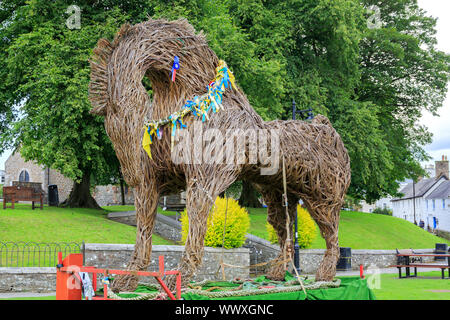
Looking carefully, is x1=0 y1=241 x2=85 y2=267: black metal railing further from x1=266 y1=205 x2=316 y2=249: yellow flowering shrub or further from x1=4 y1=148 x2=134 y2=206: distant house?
x1=4 y1=148 x2=134 y2=206: distant house

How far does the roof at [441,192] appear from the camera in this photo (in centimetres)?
5294

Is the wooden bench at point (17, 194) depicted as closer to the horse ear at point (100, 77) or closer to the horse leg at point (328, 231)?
the horse ear at point (100, 77)

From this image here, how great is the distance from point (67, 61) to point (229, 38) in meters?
6.16

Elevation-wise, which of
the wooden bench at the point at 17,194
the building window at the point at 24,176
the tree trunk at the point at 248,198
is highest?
the building window at the point at 24,176

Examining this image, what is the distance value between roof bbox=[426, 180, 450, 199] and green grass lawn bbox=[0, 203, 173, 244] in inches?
1723

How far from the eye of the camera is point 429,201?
5772 cm

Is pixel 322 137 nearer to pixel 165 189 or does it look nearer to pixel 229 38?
pixel 165 189

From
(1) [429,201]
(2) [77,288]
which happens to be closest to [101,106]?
(2) [77,288]

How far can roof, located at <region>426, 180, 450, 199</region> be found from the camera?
5294cm

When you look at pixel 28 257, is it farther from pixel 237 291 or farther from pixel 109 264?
pixel 237 291

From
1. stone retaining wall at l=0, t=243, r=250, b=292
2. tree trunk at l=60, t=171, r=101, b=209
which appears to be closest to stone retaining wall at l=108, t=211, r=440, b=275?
stone retaining wall at l=0, t=243, r=250, b=292

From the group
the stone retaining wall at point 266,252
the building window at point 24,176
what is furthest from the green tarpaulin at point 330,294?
the building window at point 24,176

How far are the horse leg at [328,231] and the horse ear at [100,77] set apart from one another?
4.07 metres

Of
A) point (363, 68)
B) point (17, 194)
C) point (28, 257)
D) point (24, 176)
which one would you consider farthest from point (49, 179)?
point (28, 257)
